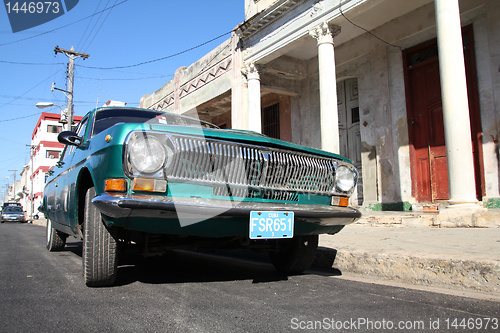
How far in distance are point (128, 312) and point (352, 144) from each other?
437 inches

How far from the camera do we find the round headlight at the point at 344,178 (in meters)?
3.24

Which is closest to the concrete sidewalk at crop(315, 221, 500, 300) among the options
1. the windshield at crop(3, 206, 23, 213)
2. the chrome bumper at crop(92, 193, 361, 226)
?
the chrome bumper at crop(92, 193, 361, 226)

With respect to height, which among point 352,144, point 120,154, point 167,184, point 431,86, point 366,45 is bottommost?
point 167,184

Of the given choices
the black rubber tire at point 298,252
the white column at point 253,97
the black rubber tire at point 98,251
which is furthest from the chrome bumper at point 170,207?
the white column at point 253,97

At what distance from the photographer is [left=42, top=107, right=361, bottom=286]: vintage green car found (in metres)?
2.39

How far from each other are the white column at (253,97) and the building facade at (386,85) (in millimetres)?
35

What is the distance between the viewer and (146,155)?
2428 millimetres

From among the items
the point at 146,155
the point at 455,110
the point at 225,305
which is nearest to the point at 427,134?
the point at 455,110

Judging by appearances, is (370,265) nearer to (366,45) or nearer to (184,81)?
(366,45)

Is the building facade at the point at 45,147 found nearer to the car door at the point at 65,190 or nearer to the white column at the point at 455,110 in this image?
the car door at the point at 65,190

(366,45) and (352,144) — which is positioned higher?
(366,45)

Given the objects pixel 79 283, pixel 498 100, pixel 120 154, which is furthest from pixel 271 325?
pixel 498 100

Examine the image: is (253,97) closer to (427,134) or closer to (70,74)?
(427,134)

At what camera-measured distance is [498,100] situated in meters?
8.61
